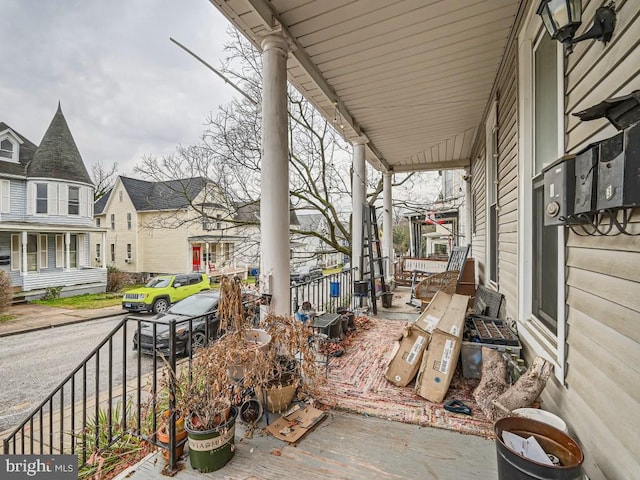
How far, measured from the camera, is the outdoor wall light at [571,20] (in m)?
1.29

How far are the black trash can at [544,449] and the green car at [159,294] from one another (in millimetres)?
10631

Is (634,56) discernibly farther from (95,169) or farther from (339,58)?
(95,169)

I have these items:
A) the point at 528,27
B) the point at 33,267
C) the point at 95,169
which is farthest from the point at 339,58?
the point at 95,169

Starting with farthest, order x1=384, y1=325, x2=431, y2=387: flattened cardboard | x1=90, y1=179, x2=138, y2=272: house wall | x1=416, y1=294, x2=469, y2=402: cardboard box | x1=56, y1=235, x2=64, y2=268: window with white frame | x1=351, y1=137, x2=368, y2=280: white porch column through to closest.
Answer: x1=90, y1=179, x2=138, y2=272: house wall
x1=56, y1=235, x2=64, y2=268: window with white frame
x1=351, y1=137, x2=368, y2=280: white porch column
x1=384, y1=325, x2=431, y2=387: flattened cardboard
x1=416, y1=294, x2=469, y2=402: cardboard box

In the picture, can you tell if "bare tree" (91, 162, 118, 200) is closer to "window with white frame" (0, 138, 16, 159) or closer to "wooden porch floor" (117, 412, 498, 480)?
"window with white frame" (0, 138, 16, 159)

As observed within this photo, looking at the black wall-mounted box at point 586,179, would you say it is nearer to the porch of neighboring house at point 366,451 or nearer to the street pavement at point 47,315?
the porch of neighboring house at point 366,451

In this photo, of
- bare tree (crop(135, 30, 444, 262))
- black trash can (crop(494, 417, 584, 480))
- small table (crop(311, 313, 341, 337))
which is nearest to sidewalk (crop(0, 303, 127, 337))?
bare tree (crop(135, 30, 444, 262))

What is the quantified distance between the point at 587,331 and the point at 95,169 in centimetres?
3024

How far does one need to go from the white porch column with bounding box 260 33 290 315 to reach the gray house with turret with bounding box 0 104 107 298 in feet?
47.8

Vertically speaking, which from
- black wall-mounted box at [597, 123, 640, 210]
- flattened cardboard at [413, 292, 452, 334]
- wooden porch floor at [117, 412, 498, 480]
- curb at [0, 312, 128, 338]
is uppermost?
black wall-mounted box at [597, 123, 640, 210]

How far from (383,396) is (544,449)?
1.27 meters

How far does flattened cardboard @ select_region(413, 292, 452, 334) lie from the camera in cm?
298

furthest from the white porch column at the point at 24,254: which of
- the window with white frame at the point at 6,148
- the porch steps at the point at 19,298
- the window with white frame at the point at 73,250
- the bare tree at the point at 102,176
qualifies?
the bare tree at the point at 102,176

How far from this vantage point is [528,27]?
2514mm
